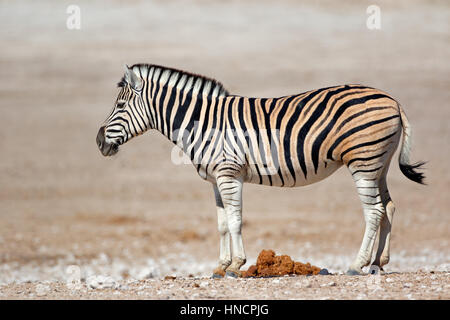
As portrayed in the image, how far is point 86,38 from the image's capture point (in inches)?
1380

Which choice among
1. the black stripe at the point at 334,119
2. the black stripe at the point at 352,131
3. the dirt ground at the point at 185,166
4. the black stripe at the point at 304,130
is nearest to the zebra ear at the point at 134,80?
the dirt ground at the point at 185,166

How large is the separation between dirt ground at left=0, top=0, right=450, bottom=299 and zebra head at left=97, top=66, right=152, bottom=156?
75cm

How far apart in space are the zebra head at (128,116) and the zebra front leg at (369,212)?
2.89m

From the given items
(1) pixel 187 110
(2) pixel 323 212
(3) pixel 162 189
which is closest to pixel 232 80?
(3) pixel 162 189

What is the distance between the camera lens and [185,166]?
23656 millimetres

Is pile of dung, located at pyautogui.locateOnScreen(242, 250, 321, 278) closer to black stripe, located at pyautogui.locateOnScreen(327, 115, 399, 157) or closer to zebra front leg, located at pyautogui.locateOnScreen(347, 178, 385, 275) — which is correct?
zebra front leg, located at pyautogui.locateOnScreen(347, 178, 385, 275)

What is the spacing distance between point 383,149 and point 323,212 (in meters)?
11.2

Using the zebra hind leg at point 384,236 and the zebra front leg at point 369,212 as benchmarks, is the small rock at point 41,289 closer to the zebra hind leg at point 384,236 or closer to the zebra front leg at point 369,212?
the zebra front leg at point 369,212

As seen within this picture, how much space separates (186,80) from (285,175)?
1.83 m

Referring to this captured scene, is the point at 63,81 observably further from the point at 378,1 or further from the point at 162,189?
the point at 378,1

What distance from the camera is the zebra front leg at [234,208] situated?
8.43 metres

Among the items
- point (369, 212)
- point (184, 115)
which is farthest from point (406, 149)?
point (184, 115)

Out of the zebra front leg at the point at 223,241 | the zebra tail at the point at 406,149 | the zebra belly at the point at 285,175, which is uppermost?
the zebra tail at the point at 406,149

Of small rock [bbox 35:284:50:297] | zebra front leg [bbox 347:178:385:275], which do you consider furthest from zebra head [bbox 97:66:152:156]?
zebra front leg [bbox 347:178:385:275]
